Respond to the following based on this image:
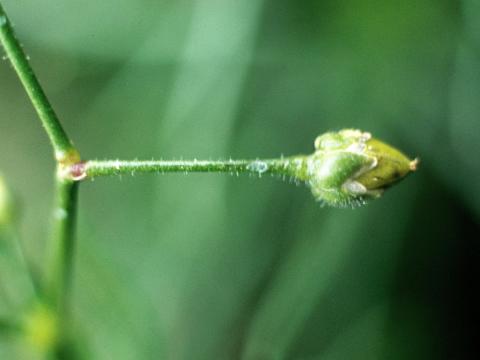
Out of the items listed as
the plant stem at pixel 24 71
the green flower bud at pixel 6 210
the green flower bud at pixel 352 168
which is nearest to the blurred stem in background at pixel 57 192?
the plant stem at pixel 24 71

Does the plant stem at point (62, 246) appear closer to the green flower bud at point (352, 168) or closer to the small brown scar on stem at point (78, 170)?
the small brown scar on stem at point (78, 170)

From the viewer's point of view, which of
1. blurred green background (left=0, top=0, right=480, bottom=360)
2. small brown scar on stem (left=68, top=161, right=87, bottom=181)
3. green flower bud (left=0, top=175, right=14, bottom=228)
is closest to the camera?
small brown scar on stem (left=68, top=161, right=87, bottom=181)

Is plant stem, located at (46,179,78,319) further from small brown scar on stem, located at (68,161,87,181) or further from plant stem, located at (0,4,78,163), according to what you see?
plant stem, located at (0,4,78,163)

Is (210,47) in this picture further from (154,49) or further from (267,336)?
(267,336)

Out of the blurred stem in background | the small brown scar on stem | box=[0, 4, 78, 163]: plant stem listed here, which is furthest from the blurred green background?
box=[0, 4, 78, 163]: plant stem

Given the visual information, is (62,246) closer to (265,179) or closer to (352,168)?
(352,168)

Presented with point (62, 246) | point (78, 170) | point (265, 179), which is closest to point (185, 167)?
point (78, 170)
